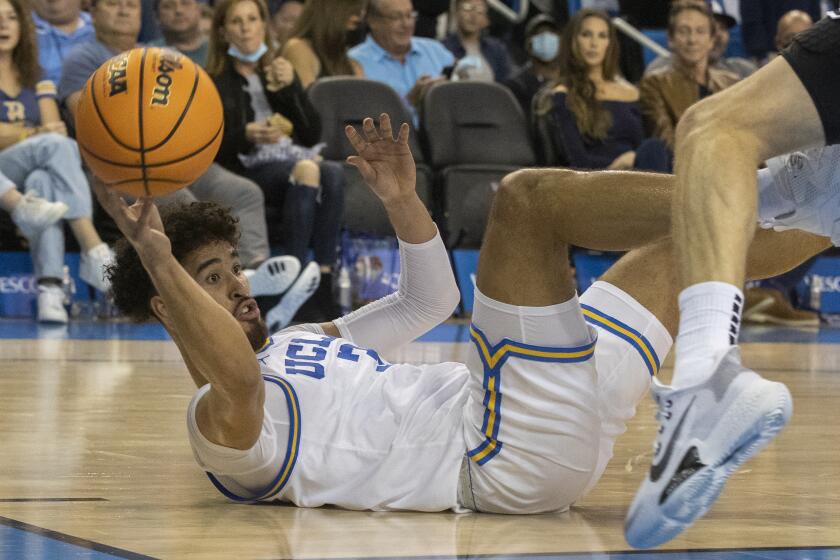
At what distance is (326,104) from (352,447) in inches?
258

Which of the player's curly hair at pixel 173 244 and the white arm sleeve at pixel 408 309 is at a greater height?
the player's curly hair at pixel 173 244

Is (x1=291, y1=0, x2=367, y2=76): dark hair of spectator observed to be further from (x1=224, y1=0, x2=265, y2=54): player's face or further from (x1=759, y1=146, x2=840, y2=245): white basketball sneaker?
(x1=759, y1=146, x2=840, y2=245): white basketball sneaker

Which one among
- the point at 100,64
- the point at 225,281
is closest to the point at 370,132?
the point at 225,281

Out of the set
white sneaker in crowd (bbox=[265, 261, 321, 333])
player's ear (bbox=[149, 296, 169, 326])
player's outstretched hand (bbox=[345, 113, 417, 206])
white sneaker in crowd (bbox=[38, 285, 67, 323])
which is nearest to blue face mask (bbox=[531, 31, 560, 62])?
white sneaker in crowd (bbox=[265, 261, 321, 333])

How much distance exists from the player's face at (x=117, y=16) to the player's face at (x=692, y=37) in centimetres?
387

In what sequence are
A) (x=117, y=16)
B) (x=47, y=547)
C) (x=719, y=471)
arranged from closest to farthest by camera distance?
1. (x=719, y=471)
2. (x=47, y=547)
3. (x=117, y=16)

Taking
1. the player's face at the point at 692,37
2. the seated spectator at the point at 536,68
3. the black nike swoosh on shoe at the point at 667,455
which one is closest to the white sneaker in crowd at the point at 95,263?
the seated spectator at the point at 536,68

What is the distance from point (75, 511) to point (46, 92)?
6.10m

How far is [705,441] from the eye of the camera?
255 cm

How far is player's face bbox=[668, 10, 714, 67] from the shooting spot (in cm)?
1042

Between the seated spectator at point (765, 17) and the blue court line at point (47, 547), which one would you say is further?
the seated spectator at point (765, 17)

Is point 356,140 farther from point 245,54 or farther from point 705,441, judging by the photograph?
point 245,54

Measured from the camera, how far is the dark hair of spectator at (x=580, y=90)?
10.1m

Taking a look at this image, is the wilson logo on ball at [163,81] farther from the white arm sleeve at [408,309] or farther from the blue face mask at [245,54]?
the blue face mask at [245,54]
